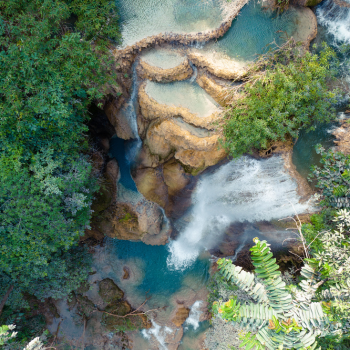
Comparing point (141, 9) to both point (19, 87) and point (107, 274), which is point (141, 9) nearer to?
point (19, 87)

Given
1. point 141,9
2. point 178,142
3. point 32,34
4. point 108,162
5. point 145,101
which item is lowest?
point 108,162

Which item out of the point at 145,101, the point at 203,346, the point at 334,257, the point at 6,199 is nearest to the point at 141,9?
the point at 145,101

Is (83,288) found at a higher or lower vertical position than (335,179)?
lower

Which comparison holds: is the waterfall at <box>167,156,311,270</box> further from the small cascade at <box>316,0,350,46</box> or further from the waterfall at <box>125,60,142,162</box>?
the small cascade at <box>316,0,350,46</box>

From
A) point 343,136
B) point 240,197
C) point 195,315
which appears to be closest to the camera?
point 343,136

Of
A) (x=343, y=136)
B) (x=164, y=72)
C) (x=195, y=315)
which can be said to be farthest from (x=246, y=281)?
(x=195, y=315)

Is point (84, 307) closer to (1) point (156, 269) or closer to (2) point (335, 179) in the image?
(1) point (156, 269)
